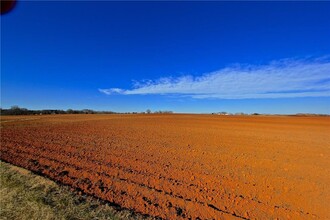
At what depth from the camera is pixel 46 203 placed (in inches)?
219

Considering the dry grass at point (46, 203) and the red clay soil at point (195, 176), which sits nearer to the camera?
the dry grass at point (46, 203)

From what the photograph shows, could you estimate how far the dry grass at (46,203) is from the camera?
16.7ft

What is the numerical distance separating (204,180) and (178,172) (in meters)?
1.02

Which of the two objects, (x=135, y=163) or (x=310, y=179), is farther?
(x=135, y=163)


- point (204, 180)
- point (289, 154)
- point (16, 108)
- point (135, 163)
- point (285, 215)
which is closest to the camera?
point (285, 215)

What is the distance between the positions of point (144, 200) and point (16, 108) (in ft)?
214

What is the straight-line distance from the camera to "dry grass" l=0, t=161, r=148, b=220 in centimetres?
509

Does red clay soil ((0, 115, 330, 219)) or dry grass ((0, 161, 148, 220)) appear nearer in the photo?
dry grass ((0, 161, 148, 220))

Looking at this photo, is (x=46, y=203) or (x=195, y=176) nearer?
(x=46, y=203)

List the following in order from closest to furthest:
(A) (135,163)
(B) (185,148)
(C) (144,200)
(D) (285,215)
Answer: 1. (D) (285,215)
2. (C) (144,200)
3. (A) (135,163)
4. (B) (185,148)

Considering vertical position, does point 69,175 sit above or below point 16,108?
below

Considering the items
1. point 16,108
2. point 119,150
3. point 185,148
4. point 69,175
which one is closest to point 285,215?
point 69,175

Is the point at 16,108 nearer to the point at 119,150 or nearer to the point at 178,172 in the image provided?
the point at 119,150

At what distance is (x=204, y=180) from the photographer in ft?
24.4
